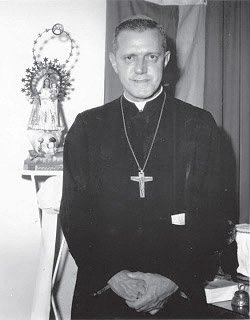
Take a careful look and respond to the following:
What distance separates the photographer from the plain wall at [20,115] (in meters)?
2.42

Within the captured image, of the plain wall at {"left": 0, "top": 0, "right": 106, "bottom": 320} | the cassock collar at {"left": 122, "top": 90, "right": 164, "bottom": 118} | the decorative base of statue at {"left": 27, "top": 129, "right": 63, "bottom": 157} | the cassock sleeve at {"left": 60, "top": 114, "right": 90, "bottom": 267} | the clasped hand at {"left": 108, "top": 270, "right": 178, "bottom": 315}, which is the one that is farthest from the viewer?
the plain wall at {"left": 0, "top": 0, "right": 106, "bottom": 320}

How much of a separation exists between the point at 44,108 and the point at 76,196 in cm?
63

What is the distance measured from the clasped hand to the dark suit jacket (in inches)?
1.4

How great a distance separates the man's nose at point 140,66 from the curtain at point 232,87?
97 cm

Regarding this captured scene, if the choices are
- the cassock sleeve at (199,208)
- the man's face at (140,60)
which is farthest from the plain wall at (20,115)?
the cassock sleeve at (199,208)

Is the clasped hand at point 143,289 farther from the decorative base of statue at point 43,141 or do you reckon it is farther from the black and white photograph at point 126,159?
the decorative base of statue at point 43,141

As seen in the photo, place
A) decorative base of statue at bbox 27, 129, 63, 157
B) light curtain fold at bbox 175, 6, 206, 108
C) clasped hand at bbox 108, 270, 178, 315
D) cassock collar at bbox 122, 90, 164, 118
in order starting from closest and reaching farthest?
clasped hand at bbox 108, 270, 178, 315 → cassock collar at bbox 122, 90, 164, 118 → decorative base of statue at bbox 27, 129, 63, 157 → light curtain fold at bbox 175, 6, 206, 108

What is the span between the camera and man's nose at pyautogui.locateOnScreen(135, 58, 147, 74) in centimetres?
172

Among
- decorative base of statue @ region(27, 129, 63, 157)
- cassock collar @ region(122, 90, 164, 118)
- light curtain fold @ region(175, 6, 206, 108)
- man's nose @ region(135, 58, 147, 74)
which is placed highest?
light curtain fold @ region(175, 6, 206, 108)

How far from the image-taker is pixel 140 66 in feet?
5.67

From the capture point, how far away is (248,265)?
222 cm

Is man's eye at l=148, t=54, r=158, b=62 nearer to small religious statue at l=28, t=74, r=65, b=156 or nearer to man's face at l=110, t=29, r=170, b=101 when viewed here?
man's face at l=110, t=29, r=170, b=101

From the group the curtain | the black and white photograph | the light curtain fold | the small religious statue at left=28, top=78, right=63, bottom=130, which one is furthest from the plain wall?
the curtain

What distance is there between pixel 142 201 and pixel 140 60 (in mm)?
538
